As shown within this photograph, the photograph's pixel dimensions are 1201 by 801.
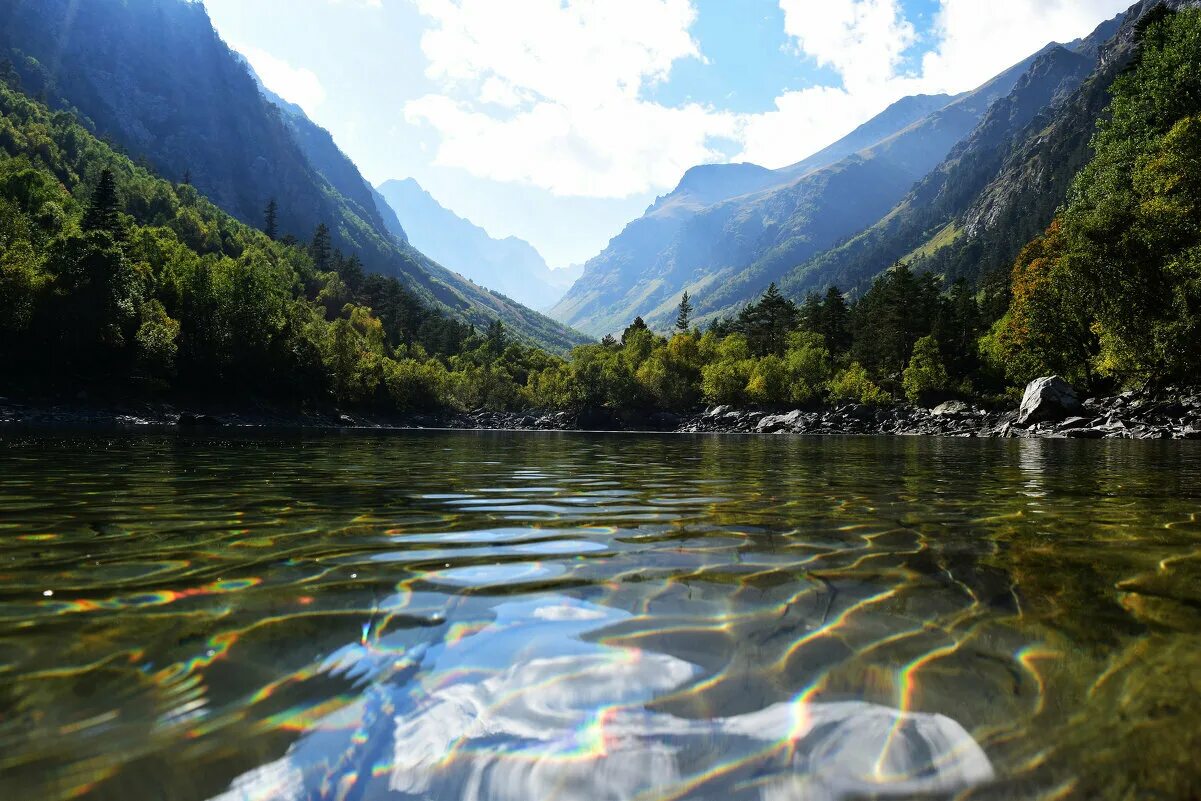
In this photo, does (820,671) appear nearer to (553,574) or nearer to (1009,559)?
(553,574)

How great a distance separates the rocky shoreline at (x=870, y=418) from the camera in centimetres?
3941

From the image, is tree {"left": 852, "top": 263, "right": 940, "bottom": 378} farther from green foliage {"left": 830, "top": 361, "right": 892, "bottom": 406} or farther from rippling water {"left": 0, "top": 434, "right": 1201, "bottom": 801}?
rippling water {"left": 0, "top": 434, "right": 1201, "bottom": 801}

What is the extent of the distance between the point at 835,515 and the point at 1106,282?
35262mm

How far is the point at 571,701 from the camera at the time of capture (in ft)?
8.85

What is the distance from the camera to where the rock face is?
47.8 m

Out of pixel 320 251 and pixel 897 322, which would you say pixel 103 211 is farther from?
pixel 897 322

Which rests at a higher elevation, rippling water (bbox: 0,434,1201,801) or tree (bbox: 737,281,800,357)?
tree (bbox: 737,281,800,357)

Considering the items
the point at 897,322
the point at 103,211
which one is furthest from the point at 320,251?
the point at 897,322

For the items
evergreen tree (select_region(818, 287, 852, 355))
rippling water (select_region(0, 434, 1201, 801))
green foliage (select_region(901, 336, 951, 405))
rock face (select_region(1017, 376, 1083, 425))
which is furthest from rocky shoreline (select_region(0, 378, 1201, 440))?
rippling water (select_region(0, 434, 1201, 801))

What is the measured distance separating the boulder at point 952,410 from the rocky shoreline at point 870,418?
12 centimetres

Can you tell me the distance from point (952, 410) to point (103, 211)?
102911 millimetres

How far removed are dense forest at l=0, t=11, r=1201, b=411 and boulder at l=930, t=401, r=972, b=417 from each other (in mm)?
4492

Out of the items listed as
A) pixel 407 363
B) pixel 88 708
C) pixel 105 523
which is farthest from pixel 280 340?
pixel 88 708

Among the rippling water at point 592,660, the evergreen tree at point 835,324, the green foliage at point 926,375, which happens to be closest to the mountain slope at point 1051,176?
the evergreen tree at point 835,324
